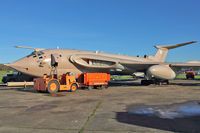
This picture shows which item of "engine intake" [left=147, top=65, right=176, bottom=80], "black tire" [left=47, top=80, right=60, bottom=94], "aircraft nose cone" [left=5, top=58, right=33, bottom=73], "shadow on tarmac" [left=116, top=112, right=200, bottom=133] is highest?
"aircraft nose cone" [left=5, top=58, right=33, bottom=73]

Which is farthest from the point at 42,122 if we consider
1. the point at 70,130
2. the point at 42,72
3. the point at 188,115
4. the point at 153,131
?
the point at 42,72

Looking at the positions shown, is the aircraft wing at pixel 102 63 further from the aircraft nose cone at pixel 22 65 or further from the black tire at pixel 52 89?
the black tire at pixel 52 89

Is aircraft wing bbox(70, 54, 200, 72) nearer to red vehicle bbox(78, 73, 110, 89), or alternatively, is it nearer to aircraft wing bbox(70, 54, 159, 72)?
→ aircraft wing bbox(70, 54, 159, 72)

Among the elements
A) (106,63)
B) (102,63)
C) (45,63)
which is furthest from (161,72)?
(45,63)

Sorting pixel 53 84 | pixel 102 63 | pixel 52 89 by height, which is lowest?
pixel 52 89

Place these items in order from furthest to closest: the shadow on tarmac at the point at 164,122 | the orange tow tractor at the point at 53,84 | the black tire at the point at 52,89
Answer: the orange tow tractor at the point at 53,84 < the black tire at the point at 52,89 < the shadow on tarmac at the point at 164,122

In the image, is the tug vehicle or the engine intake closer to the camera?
the tug vehicle

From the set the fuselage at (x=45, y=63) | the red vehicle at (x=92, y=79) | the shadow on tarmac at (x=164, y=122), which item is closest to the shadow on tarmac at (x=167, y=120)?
the shadow on tarmac at (x=164, y=122)

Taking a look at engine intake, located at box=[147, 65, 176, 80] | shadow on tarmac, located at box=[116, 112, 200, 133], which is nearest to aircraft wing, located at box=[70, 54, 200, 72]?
engine intake, located at box=[147, 65, 176, 80]

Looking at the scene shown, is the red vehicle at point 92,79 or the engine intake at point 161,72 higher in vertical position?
the engine intake at point 161,72

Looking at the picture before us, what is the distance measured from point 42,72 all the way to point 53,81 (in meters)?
3.61

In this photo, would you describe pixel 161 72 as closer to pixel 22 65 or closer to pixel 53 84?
pixel 53 84

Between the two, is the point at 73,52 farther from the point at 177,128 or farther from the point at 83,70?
the point at 177,128

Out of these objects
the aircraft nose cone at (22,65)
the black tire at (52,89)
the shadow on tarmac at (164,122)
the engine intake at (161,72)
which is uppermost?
the aircraft nose cone at (22,65)
